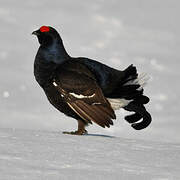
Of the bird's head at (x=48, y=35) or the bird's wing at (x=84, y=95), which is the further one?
the bird's head at (x=48, y=35)

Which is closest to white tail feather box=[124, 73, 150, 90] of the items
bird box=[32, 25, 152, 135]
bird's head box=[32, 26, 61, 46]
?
bird box=[32, 25, 152, 135]

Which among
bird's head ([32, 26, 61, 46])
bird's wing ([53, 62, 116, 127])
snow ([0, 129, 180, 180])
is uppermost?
bird's head ([32, 26, 61, 46])

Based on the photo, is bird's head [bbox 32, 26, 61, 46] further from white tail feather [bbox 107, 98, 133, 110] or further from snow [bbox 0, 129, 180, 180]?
snow [bbox 0, 129, 180, 180]

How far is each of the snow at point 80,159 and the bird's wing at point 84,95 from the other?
100 centimetres

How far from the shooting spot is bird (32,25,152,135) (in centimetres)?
869

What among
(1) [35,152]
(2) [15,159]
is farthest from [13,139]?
(2) [15,159]

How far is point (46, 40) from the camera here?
9.52 metres

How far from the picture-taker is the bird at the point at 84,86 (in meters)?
8.69

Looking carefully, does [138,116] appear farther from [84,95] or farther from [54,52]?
[54,52]

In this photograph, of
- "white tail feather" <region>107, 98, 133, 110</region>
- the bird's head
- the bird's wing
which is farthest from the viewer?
the bird's head

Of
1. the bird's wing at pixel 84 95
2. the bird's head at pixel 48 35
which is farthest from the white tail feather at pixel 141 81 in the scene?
the bird's head at pixel 48 35

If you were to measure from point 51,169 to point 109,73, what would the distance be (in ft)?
14.5

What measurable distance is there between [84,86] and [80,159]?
3122 mm

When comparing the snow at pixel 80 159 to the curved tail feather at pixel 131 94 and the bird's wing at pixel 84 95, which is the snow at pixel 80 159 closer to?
the bird's wing at pixel 84 95
